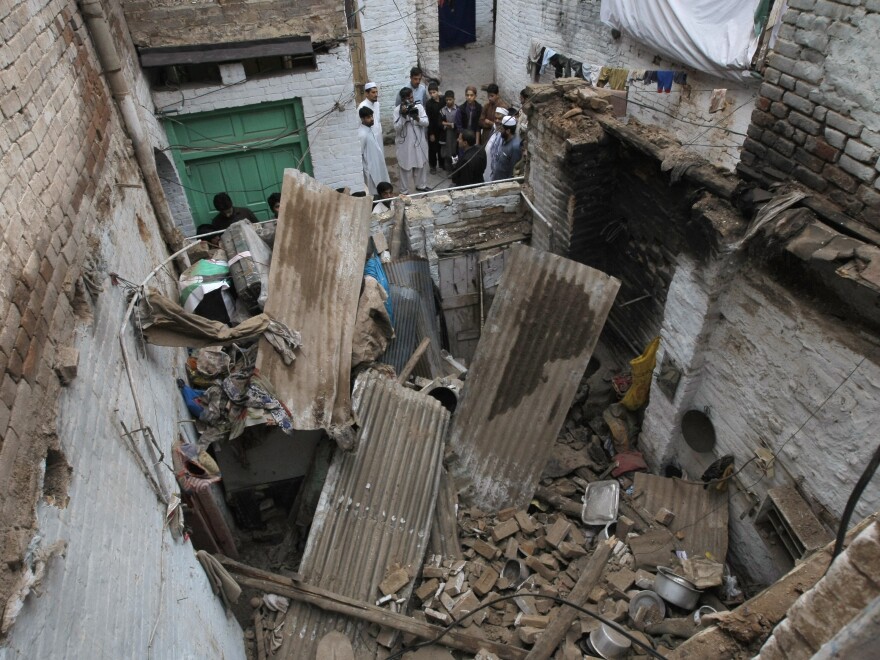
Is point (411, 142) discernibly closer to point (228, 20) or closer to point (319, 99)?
point (319, 99)

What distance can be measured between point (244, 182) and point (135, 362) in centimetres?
493

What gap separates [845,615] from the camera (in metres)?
1.55

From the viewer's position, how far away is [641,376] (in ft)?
18.6

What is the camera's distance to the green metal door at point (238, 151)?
7.31 m

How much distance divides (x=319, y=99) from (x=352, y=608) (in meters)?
6.19

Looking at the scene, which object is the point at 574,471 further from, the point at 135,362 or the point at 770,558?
the point at 135,362

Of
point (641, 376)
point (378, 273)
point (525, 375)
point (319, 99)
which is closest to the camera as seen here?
point (525, 375)

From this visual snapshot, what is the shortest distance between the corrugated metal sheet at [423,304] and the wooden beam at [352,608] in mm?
2522

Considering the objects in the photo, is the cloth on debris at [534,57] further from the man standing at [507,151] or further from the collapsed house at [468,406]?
the collapsed house at [468,406]

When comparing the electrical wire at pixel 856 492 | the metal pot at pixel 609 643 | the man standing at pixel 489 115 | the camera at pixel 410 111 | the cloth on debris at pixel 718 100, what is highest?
the electrical wire at pixel 856 492

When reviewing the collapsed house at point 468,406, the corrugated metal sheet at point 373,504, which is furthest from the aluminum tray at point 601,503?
the corrugated metal sheet at point 373,504

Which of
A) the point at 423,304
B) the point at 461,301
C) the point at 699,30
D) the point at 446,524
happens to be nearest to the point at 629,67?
the point at 699,30

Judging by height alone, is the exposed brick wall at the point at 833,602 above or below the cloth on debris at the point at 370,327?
above

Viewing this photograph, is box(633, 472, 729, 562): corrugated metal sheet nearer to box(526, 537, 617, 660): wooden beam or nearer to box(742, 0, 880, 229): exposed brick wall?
box(526, 537, 617, 660): wooden beam
